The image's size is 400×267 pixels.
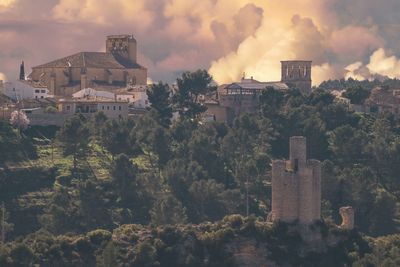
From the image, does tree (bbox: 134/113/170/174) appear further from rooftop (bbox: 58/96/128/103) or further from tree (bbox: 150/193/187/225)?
tree (bbox: 150/193/187/225)

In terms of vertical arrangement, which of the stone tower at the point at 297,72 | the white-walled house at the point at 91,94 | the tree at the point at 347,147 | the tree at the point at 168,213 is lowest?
the tree at the point at 168,213

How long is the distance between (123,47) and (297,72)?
1923 cm

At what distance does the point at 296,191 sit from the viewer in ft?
372

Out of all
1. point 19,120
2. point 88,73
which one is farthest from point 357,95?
point 19,120

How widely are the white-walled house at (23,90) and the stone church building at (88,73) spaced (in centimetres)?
514

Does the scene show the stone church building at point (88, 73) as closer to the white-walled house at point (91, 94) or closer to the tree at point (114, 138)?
the white-walled house at point (91, 94)

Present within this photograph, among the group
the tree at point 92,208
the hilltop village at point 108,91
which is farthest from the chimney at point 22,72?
the tree at point 92,208

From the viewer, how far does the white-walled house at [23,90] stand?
16275 cm

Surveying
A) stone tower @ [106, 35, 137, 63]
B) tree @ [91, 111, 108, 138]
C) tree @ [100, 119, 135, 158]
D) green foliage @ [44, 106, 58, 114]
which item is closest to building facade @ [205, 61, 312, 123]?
stone tower @ [106, 35, 137, 63]

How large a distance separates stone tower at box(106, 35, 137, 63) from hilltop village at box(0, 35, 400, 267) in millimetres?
5253

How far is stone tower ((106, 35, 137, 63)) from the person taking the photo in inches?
7156

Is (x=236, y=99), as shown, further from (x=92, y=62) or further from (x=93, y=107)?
(x=93, y=107)

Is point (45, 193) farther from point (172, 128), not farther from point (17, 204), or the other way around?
point (172, 128)

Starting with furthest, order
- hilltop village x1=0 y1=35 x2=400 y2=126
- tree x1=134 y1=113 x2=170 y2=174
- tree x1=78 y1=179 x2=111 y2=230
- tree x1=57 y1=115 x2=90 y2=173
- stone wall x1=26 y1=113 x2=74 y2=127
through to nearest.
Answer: hilltop village x1=0 y1=35 x2=400 y2=126 < stone wall x1=26 y1=113 x2=74 y2=127 < tree x1=134 y1=113 x2=170 y2=174 < tree x1=57 y1=115 x2=90 y2=173 < tree x1=78 y1=179 x2=111 y2=230
